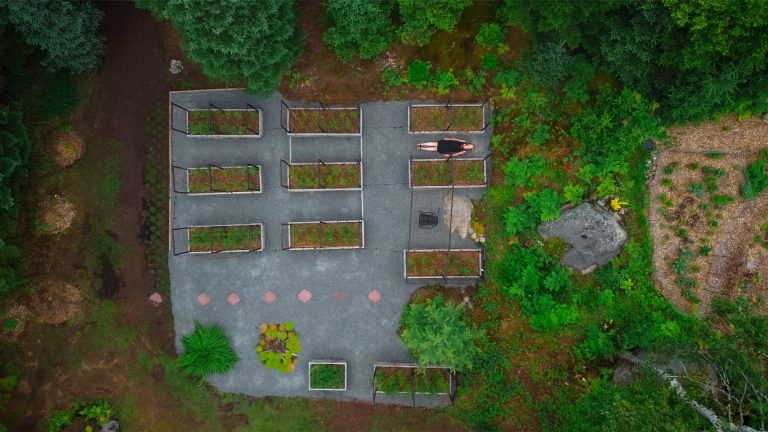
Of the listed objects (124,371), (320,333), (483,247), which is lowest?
(124,371)

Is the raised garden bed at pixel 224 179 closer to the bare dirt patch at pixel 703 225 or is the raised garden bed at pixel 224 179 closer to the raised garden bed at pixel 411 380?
the raised garden bed at pixel 411 380

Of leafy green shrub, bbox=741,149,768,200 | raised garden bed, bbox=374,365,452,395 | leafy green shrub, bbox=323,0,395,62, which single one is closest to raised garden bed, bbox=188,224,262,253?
raised garden bed, bbox=374,365,452,395

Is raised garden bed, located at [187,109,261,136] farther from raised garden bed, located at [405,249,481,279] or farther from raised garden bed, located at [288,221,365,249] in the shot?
raised garden bed, located at [405,249,481,279]

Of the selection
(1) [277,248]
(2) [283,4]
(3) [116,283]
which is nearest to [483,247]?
(1) [277,248]

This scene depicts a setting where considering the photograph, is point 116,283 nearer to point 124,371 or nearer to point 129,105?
point 124,371

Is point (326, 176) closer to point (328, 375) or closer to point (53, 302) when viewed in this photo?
point (328, 375)

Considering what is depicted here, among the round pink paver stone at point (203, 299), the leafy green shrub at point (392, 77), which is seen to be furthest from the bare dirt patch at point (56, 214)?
the leafy green shrub at point (392, 77)
